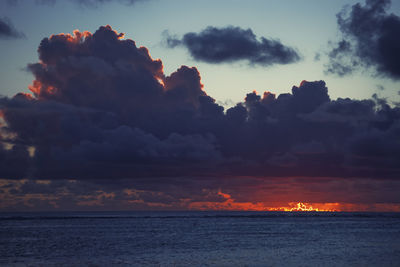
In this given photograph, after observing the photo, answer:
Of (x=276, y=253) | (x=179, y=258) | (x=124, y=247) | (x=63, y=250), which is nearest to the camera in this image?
(x=179, y=258)

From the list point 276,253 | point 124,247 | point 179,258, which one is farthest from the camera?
point 124,247

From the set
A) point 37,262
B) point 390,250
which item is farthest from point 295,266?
point 37,262

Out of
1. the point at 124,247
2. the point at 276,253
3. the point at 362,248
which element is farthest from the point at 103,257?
the point at 362,248

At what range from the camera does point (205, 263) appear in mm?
53438

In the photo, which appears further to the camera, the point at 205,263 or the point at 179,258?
the point at 179,258

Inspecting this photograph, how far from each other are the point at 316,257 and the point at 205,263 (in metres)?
15.8

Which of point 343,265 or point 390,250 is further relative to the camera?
point 390,250

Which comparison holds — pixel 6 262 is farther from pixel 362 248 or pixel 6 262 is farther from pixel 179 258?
A: pixel 362 248

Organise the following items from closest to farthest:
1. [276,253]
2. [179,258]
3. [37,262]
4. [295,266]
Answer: [295,266] < [37,262] < [179,258] < [276,253]

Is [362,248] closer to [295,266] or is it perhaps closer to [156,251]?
[295,266]

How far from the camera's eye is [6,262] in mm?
53250

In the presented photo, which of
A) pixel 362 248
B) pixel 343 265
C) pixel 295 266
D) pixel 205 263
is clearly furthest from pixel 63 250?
pixel 362 248

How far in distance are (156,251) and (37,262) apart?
18.7 meters

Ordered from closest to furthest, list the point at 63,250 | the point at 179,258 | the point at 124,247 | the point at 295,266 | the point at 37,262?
the point at 295,266 < the point at 37,262 < the point at 179,258 < the point at 63,250 < the point at 124,247
